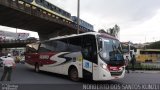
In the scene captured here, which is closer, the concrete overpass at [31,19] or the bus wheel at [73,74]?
the bus wheel at [73,74]

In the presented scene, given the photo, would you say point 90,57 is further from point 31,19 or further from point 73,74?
point 31,19

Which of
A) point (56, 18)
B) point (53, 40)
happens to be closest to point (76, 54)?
point (53, 40)

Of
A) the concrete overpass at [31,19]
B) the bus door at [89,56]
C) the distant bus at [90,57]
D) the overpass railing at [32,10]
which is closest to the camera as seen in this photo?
the distant bus at [90,57]

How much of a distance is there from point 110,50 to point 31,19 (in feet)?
163

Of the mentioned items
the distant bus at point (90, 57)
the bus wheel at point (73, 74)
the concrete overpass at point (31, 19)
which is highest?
the concrete overpass at point (31, 19)

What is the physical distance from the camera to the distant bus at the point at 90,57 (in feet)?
58.3

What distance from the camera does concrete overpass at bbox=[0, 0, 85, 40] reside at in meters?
54.5

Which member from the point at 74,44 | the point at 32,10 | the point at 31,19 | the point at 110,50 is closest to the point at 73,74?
the point at 74,44

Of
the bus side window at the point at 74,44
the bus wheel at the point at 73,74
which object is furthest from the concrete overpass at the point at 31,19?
the bus wheel at the point at 73,74

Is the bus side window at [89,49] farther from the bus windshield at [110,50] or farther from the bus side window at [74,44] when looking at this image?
the bus side window at [74,44]

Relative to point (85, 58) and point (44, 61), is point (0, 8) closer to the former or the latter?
point (44, 61)

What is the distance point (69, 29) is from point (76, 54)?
2555 inches

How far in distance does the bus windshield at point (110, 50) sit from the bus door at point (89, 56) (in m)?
0.45

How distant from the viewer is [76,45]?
20.0 meters
